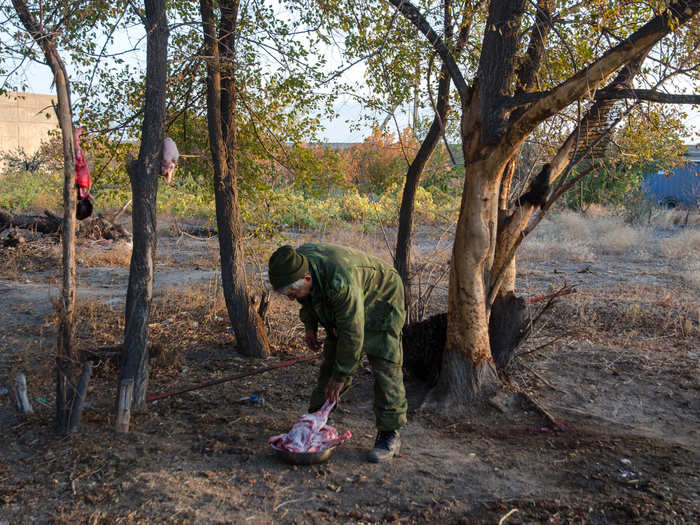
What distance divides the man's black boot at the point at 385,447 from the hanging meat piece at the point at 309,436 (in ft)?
0.87

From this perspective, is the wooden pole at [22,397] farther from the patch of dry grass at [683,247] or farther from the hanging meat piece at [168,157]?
the patch of dry grass at [683,247]

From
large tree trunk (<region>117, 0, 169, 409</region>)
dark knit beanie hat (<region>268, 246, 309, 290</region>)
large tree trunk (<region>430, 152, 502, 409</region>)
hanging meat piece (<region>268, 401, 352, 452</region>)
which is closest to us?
dark knit beanie hat (<region>268, 246, 309, 290</region>)

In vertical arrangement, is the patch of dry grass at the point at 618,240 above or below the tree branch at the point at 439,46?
below

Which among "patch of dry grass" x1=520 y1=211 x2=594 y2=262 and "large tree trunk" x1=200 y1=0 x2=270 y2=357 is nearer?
"large tree trunk" x1=200 y1=0 x2=270 y2=357

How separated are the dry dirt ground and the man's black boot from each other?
0.19ft

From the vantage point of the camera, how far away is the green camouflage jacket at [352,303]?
3195 mm

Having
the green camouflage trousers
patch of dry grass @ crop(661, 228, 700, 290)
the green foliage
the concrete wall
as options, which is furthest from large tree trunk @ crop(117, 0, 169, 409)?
the concrete wall

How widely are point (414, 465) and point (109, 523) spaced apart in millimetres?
1783

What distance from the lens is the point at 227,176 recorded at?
18.6 ft

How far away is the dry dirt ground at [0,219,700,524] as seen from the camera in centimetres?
296

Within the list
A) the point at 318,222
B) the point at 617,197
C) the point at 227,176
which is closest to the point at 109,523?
the point at 227,176

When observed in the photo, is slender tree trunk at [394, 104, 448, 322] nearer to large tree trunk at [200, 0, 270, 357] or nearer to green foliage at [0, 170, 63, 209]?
large tree trunk at [200, 0, 270, 357]

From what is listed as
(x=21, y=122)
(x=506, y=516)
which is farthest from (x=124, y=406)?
(x=21, y=122)

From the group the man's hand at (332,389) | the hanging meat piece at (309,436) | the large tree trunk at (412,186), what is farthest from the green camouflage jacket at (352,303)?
the large tree trunk at (412,186)
